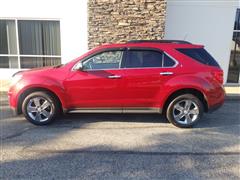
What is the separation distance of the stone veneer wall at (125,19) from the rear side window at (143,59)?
3.69 metres

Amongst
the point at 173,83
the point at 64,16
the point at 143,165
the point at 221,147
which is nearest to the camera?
the point at 143,165

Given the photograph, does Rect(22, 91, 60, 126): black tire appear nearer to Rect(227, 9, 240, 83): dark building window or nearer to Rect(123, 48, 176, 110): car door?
Rect(123, 48, 176, 110): car door

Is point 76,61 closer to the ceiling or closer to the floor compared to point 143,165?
closer to the ceiling

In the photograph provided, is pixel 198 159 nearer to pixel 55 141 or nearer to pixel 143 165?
pixel 143 165

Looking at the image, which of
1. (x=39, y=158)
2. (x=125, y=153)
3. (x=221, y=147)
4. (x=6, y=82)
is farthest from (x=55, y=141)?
(x=6, y=82)

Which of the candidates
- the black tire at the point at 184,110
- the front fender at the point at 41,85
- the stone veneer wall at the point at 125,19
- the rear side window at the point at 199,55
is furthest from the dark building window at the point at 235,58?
the front fender at the point at 41,85

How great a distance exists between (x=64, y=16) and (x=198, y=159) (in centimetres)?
733

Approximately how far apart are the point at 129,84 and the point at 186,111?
137cm

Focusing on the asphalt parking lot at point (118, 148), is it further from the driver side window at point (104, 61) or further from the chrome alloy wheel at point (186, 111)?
the driver side window at point (104, 61)

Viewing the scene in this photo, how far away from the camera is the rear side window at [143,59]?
550cm

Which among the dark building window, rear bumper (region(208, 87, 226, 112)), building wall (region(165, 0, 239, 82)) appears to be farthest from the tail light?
the dark building window

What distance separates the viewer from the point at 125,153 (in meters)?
4.32

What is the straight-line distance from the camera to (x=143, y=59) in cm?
555

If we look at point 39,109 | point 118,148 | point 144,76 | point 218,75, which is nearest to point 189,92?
point 218,75
